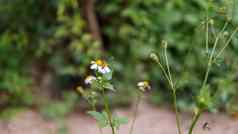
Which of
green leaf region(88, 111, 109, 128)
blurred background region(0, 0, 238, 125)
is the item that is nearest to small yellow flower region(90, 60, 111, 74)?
green leaf region(88, 111, 109, 128)

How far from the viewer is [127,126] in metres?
2.33

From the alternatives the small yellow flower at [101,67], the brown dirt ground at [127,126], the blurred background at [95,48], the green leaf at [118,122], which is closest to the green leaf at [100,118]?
the green leaf at [118,122]

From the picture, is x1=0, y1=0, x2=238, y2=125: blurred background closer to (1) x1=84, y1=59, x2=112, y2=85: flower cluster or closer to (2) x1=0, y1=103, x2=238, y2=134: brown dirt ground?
(2) x1=0, y1=103, x2=238, y2=134: brown dirt ground

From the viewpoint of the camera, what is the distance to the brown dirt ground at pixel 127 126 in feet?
7.54

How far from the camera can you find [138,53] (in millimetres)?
2533

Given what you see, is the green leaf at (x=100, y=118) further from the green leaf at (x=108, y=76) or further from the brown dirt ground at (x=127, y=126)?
the brown dirt ground at (x=127, y=126)

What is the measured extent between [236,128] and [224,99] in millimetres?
242

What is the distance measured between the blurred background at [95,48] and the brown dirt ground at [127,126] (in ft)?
0.21

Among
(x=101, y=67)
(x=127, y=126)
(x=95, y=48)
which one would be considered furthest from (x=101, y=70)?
(x=95, y=48)

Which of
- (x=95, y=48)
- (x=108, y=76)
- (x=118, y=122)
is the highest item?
(x=95, y=48)

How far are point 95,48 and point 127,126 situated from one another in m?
0.56

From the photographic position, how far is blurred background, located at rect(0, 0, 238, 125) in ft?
8.25

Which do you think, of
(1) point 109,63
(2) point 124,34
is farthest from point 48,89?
(1) point 109,63

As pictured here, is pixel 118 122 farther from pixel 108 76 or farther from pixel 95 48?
pixel 95 48
